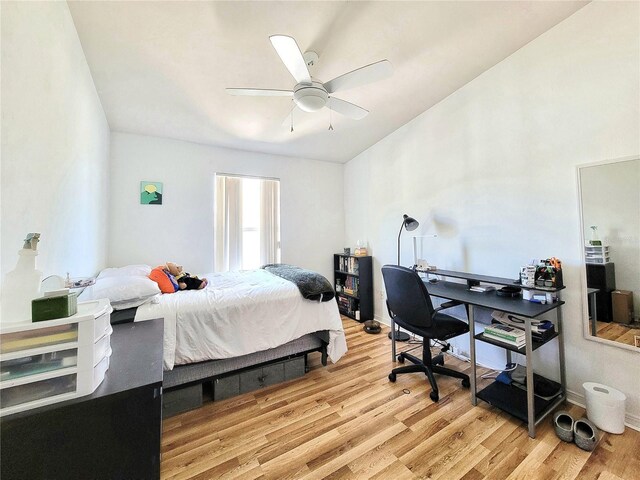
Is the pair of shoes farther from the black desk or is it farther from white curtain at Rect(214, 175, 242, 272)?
white curtain at Rect(214, 175, 242, 272)

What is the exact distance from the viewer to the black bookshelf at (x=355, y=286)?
366 cm

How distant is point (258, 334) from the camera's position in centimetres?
202

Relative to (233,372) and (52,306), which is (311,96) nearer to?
(52,306)

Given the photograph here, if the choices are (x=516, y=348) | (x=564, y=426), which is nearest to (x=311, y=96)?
(x=516, y=348)

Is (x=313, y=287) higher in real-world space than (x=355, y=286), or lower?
higher

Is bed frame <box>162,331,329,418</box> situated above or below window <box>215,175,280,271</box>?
below

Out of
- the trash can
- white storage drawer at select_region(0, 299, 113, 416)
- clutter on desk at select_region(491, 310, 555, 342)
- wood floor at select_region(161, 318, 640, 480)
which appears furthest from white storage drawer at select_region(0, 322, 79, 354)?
the trash can

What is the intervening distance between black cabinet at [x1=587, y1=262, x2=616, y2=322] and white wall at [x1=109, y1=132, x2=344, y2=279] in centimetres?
311

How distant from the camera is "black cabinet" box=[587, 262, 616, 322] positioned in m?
1.71

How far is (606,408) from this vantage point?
156 cm

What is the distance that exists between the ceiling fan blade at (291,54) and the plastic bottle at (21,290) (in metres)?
1.45

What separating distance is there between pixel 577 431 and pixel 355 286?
8.35 feet

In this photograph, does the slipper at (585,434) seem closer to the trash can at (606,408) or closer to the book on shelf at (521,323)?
the trash can at (606,408)

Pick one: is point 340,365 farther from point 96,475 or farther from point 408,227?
point 96,475
